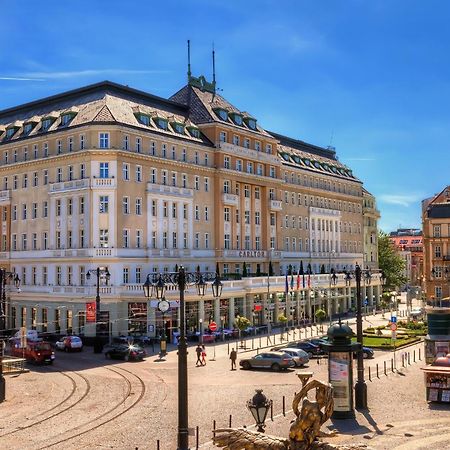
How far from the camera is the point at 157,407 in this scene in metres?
31.0

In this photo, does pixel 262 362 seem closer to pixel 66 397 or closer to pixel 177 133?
pixel 66 397

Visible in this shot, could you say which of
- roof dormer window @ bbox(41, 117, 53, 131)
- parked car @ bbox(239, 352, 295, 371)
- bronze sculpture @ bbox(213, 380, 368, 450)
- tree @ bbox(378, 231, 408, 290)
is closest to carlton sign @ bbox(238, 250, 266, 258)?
roof dormer window @ bbox(41, 117, 53, 131)

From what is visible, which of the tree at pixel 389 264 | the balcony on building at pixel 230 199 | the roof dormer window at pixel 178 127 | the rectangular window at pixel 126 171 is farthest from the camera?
the tree at pixel 389 264

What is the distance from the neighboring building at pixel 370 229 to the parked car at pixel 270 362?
7448 centimetres

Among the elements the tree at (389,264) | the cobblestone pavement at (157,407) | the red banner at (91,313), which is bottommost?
the cobblestone pavement at (157,407)

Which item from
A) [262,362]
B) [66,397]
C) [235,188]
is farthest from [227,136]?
[66,397]

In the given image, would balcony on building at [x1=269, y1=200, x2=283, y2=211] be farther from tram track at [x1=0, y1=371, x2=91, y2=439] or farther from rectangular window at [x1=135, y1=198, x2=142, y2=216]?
tram track at [x1=0, y1=371, x2=91, y2=439]

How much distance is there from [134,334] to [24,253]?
17843mm

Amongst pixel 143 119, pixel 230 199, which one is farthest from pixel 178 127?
pixel 230 199

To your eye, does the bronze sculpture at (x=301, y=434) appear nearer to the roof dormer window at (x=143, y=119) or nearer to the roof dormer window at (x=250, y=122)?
the roof dormer window at (x=143, y=119)

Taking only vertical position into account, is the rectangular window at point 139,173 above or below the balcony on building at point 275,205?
above

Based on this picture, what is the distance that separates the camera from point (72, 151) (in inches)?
2527

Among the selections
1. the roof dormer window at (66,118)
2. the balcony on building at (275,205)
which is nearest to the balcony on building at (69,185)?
the roof dormer window at (66,118)

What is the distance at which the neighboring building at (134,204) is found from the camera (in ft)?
205
